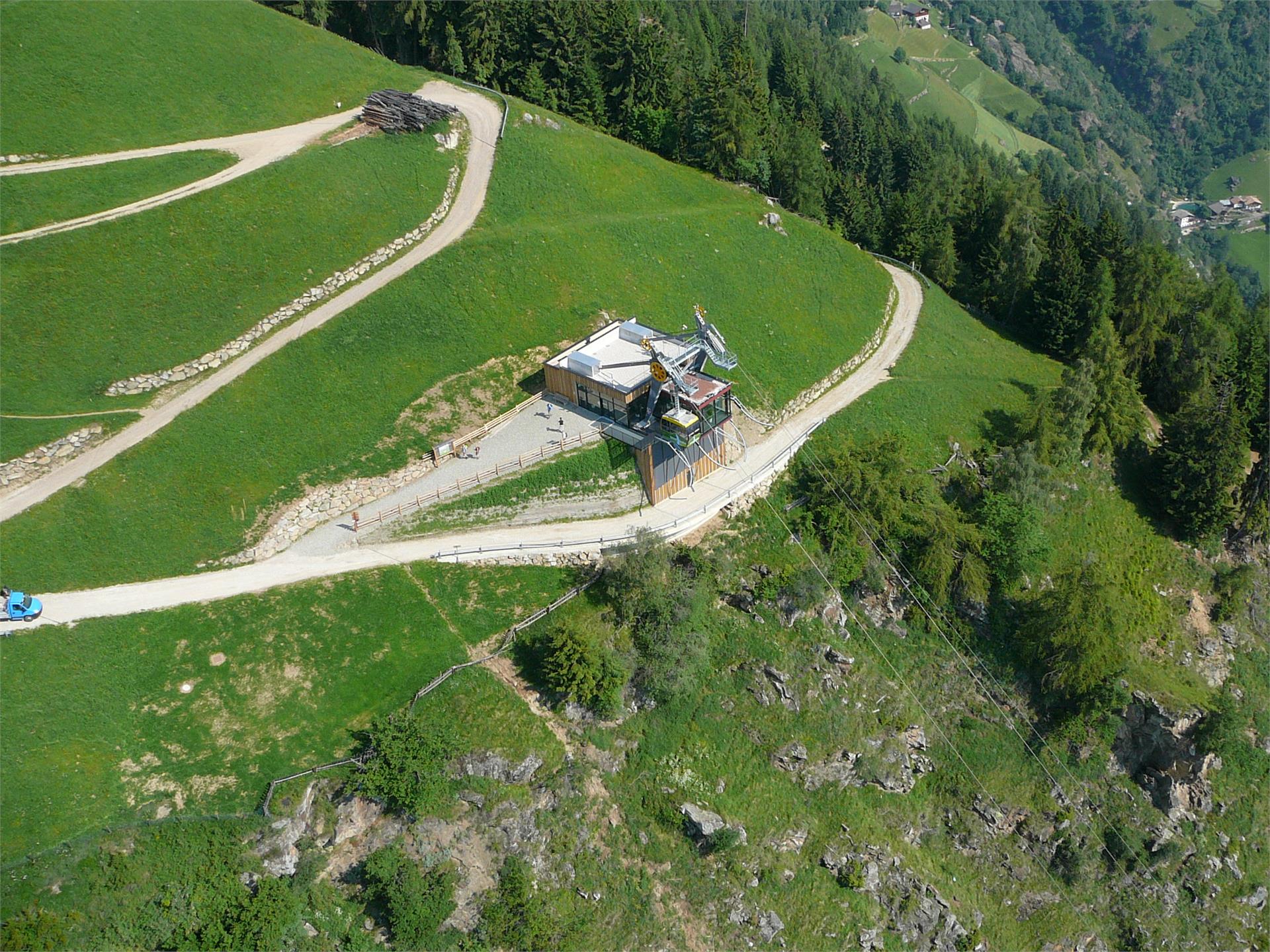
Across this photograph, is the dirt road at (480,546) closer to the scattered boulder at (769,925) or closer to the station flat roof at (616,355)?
the station flat roof at (616,355)

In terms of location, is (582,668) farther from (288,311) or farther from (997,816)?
(288,311)

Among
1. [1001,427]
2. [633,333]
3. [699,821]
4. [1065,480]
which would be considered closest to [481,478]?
[633,333]

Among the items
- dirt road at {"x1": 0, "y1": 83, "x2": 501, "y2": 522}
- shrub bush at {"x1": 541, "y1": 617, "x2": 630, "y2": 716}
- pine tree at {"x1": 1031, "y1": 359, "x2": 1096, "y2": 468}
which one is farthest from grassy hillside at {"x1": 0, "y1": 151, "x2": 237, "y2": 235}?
pine tree at {"x1": 1031, "y1": 359, "x2": 1096, "y2": 468}

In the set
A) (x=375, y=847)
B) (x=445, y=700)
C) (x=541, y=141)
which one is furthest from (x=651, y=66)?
(x=375, y=847)

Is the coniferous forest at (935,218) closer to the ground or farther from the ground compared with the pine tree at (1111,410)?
farther from the ground

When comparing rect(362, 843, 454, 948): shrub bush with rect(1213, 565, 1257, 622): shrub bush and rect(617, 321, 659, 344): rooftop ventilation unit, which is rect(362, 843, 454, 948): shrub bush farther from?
rect(1213, 565, 1257, 622): shrub bush

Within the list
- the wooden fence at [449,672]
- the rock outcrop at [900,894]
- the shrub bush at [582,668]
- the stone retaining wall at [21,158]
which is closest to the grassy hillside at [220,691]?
the wooden fence at [449,672]
